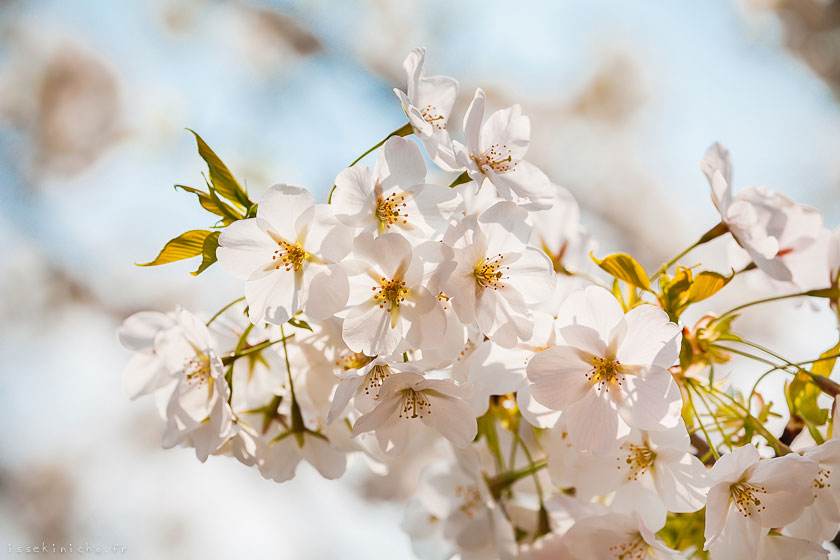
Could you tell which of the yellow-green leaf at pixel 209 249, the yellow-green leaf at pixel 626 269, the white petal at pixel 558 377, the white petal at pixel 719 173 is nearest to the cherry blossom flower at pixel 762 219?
the white petal at pixel 719 173

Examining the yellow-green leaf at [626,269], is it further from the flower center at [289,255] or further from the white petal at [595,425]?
the flower center at [289,255]

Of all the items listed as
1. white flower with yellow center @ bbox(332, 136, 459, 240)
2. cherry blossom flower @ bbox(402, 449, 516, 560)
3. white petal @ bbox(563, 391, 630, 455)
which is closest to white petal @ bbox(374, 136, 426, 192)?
white flower with yellow center @ bbox(332, 136, 459, 240)

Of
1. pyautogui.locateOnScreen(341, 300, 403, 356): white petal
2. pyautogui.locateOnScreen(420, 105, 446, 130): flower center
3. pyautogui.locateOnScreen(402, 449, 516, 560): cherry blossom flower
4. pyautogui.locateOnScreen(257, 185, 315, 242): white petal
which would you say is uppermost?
pyautogui.locateOnScreen(420, 105, 446, 130): flower center

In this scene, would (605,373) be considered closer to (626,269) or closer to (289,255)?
(626,269)

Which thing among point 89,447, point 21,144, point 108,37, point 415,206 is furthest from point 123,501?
point 415,206

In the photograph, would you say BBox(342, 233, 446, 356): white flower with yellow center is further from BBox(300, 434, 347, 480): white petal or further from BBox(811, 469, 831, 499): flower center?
BBox(811, 469, 831, 499): flower center

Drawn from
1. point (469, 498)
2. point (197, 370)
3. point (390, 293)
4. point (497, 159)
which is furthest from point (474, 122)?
point (469, 498)
